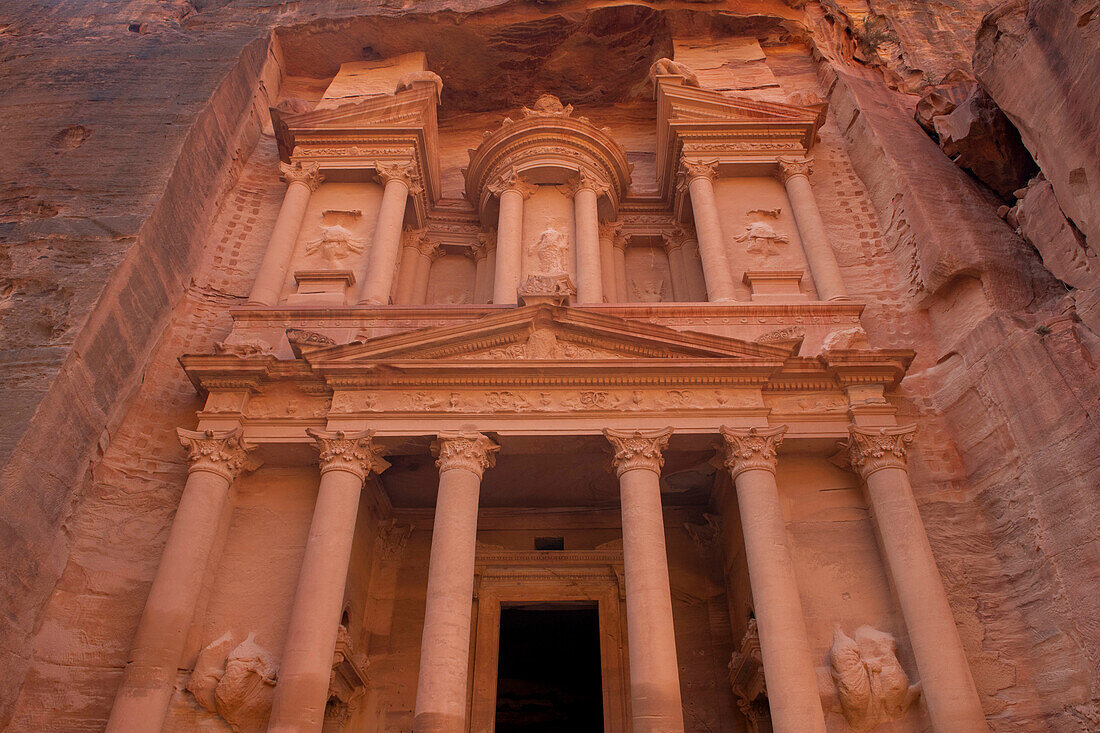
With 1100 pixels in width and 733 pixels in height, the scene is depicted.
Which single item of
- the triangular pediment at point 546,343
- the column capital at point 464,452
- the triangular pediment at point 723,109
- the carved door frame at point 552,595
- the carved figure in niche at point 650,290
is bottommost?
the carved door frame at point 552,595

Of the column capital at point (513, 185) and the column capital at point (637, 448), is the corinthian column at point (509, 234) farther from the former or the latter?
the column capital at point (637, 448)

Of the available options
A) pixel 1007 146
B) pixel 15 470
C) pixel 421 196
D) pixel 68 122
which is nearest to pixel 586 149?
pixel 421 196

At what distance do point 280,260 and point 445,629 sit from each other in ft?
25.1

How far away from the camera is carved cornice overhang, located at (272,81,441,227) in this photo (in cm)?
1540

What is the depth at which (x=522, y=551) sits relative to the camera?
12.4m

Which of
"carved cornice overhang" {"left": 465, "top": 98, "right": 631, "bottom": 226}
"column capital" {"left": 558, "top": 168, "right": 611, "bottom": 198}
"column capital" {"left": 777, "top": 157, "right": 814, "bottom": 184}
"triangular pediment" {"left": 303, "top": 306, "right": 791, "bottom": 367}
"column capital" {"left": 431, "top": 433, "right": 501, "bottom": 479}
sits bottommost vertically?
"column capital" {"left": 431, "top": 433, "right": 501, "bottom": 479}

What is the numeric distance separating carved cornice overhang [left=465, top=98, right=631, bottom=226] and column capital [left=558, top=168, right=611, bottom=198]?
4 cm

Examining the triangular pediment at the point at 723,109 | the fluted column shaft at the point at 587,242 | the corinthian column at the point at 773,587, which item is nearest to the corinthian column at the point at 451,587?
the corinthian column at the point at 773,587

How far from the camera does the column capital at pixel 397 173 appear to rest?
15070mm

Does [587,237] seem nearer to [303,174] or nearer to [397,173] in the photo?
[397,173]

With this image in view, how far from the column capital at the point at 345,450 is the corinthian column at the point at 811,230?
753 centimetres

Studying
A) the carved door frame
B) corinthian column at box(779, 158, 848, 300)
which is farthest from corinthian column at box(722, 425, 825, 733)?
corinthian column at box(779, 158, 848, 300)

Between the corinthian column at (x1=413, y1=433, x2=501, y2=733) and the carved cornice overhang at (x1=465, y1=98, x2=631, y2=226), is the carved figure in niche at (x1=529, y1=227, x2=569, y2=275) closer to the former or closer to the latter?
the carved cornice overhang at (x1=465, y1=98, x2=631, y2=226)

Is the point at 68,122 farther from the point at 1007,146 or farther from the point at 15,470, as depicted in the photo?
the point at 1007,146
